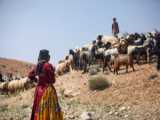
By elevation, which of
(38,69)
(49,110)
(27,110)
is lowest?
(27,110)

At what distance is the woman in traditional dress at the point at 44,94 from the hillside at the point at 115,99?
14.0ft

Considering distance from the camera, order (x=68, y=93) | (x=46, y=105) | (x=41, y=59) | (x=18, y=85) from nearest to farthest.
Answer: (x=46, y=105) < (x=41, y=59) < (x=68, y=93) < (x=18, y=85)

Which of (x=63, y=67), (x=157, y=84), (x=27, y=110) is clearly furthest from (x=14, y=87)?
(x=157, y=84)

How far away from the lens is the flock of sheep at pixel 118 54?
17.1m

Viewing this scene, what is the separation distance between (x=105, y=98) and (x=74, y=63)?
8.22 m

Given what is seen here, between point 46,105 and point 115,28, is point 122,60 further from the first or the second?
point 46,105

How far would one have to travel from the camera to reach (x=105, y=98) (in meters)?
13.7

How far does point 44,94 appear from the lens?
6.79 meters

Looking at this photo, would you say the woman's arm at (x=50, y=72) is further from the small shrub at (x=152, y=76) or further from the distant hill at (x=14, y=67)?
the distant hill at (x=14, y=67)

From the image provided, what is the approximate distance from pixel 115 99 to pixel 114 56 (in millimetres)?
4847

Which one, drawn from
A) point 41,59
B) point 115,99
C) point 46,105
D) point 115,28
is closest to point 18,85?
point 115,28

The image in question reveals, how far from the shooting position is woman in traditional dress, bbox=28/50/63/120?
668cm

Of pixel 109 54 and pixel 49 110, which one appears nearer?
pixel 49 110

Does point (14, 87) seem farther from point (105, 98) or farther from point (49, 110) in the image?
point (49, 110)
